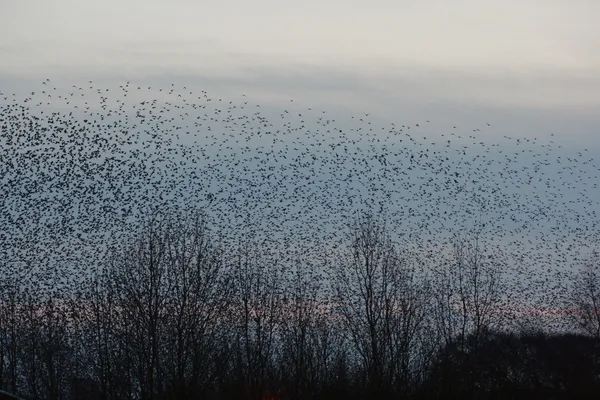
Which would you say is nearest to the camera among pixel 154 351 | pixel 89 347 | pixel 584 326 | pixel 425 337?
pixel 154 351

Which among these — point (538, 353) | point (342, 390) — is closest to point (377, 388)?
point (342, 390)

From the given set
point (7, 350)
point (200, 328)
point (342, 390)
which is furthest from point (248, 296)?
point (7, 350)

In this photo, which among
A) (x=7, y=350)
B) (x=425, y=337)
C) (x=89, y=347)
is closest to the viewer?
(x=89, y=347)

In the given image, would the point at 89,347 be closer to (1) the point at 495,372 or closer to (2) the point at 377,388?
(2) the point at 377,388

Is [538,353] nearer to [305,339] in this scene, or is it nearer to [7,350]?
[305,339]

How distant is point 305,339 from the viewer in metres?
65.4

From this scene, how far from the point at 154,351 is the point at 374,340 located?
1624 cm

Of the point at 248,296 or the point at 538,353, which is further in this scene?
the point at 538,353

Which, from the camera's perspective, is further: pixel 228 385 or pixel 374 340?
pixel 228 385

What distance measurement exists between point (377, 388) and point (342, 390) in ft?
10.1

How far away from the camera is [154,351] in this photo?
4356 centimetres

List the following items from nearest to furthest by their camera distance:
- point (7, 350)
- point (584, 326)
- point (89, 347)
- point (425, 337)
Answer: point (89, 347)
point (425, 337)
point (7, 350)
point (584, 326)

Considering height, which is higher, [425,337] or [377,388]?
[425,337]

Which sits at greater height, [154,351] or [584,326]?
[584,326]
